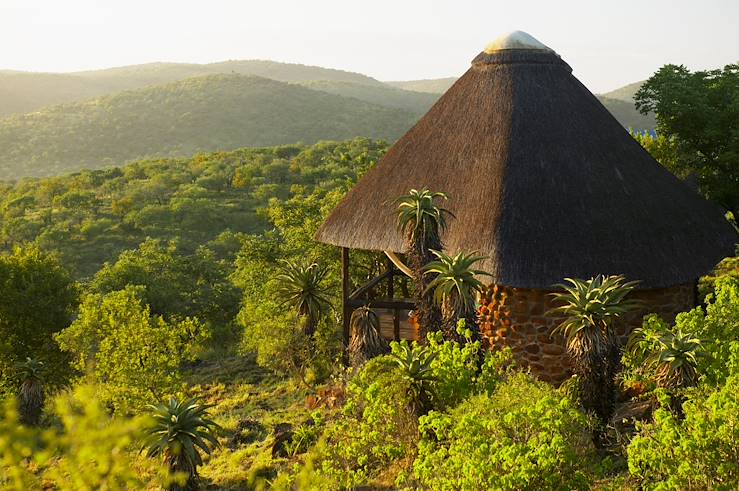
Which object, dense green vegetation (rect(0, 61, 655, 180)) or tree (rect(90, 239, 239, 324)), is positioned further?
dense green vegetation (rect(0, 61, 655, 180))

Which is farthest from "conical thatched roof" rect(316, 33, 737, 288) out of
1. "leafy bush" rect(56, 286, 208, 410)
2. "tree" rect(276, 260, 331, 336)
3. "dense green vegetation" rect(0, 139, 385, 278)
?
Answer: "dense green vegetation" rect(0, 139, 385, 278)

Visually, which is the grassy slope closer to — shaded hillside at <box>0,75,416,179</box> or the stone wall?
the stone wall

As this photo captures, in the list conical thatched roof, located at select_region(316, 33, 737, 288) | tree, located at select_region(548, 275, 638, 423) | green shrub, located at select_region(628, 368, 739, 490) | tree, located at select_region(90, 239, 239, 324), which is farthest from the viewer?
tree, located at select_region(90, 239, 239, 324)

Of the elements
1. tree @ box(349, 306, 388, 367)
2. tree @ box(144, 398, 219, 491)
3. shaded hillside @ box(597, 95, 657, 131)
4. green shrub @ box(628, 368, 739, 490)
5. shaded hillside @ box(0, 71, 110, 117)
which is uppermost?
shaded hillside @ box(0, 71, 110, 117)

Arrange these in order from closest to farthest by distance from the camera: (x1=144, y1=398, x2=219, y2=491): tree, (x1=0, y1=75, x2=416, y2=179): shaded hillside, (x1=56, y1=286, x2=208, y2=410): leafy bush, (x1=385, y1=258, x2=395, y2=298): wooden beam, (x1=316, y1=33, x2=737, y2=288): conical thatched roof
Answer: (x1=144, y1=398, x2=219, y2=491): tree, (x1=316, y1=33, x2=737, y2=288): conical thatched roof, (x1=56, y1=286, x2=208, y2=410): leafy bush, (x1=385, y1=258, x2=395, y2=298): wooden beam, (x1=0, y1=75, x2=416, y2=179): shaded hillside

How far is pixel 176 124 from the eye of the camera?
376 ft

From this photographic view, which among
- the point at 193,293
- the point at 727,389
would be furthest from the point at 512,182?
the point at 193,293

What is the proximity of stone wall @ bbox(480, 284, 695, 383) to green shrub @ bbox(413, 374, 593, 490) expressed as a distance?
5.85m

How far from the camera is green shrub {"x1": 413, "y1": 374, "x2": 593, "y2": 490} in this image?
339 inches

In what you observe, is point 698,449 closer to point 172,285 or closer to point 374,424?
point 374,424

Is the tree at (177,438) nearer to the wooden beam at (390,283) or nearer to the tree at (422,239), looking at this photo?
the tree at (422,239)

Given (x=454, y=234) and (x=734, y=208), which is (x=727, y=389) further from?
(x=734, y=208)

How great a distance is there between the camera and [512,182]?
16859mm

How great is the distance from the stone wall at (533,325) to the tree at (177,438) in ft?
24.5
